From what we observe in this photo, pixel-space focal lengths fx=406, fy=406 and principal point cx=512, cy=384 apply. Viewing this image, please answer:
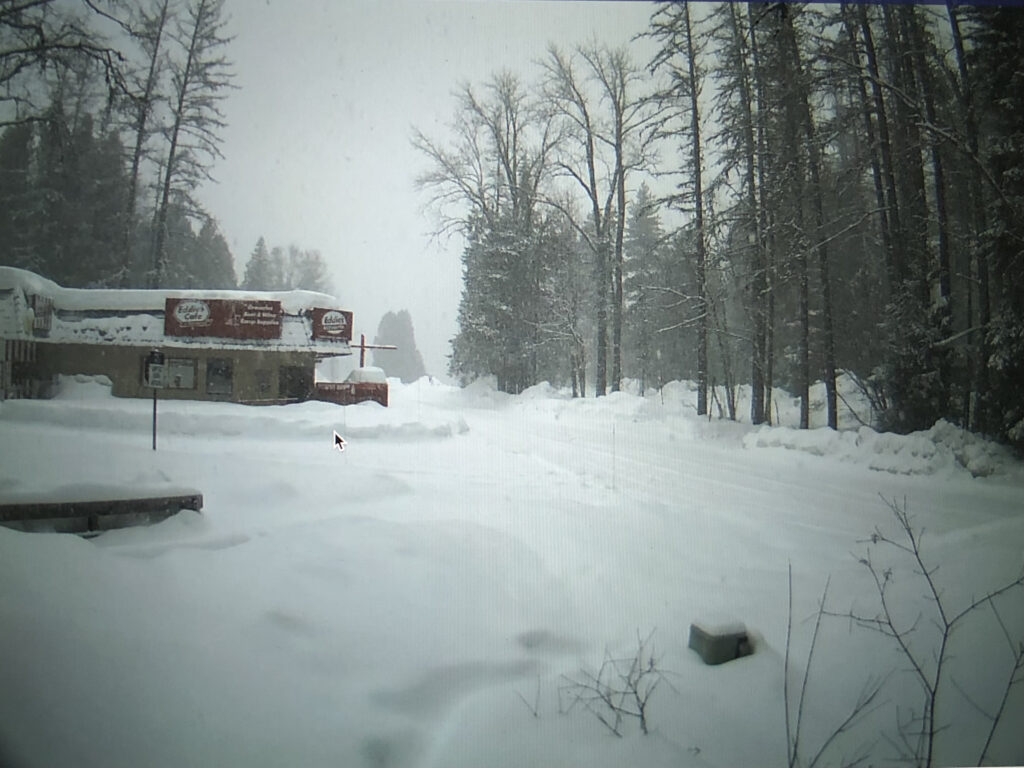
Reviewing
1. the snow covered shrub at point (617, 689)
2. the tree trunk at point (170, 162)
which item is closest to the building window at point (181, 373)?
the tree trunk at point (170, 162)

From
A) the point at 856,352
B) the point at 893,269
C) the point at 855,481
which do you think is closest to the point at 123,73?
the point at 893,269

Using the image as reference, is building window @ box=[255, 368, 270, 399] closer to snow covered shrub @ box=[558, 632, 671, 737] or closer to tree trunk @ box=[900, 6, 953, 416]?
snow covered shrub @ box=[558, 632, 671, 737]

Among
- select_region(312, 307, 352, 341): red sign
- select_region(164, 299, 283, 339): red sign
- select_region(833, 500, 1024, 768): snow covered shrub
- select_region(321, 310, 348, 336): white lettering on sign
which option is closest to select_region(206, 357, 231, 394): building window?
select_region(164, 299, 283, 339): red sign

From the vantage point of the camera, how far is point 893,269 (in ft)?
10.4

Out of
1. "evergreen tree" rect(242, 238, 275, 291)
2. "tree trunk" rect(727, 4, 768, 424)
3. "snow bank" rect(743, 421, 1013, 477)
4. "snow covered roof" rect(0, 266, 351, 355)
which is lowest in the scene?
"snow bank" rect(743, 421, 1013, 477)

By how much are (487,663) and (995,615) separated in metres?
2.70

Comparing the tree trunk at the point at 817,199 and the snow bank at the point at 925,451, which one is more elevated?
the tree trunk at the point at 817,199

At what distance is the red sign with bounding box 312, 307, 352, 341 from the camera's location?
5.02 metres

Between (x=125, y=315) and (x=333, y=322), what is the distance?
6.49ft

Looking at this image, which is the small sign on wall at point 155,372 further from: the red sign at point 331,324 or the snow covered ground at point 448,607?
the red sign at point 331,324

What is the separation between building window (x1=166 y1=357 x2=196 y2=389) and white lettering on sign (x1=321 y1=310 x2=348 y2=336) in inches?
67.4

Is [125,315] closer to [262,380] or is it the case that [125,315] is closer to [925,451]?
[262,380]

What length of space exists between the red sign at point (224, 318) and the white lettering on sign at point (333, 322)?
51 cm

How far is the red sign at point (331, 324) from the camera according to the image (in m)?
5.02
